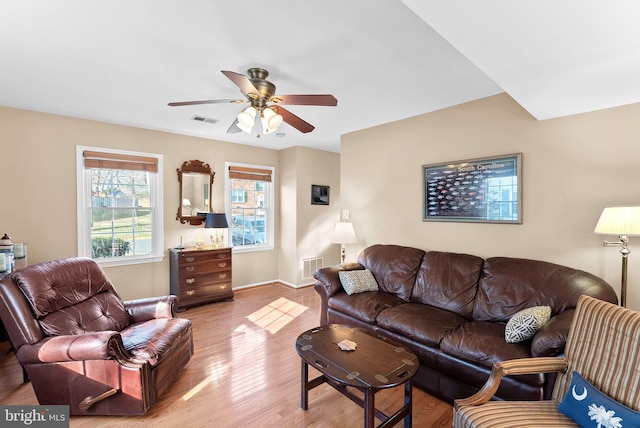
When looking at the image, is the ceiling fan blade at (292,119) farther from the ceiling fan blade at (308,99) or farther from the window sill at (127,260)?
the window sill at (127,260)

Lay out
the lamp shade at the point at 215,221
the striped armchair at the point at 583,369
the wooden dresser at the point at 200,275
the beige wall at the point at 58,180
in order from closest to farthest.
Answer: the striped armchair at the point at 583,369, the beige wall at the point at 58,180, the wooden dresser at the point at 200,275, the lamp shade at the point at 215,221

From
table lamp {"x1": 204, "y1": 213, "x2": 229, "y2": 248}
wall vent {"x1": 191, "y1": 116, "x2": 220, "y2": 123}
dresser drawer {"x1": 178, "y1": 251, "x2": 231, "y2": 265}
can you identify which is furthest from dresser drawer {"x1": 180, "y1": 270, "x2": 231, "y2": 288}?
wall vent {"x1": 191, "y1": 116, "x2": 220, "y2": 123}

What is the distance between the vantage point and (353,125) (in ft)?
13.5

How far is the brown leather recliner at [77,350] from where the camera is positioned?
77.1 inches

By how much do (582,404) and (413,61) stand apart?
2.31 metres

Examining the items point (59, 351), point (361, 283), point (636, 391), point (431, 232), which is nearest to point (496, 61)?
point (636, 391)

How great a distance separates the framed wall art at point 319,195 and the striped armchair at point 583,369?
4.34 metres

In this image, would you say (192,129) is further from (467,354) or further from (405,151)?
(467,354)

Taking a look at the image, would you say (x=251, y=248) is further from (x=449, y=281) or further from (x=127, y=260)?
(x=449, y=281)

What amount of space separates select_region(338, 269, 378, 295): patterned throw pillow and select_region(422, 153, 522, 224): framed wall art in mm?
999

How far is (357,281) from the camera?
332 centimetres

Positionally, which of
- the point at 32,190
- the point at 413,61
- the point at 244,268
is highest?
the point at 413,61

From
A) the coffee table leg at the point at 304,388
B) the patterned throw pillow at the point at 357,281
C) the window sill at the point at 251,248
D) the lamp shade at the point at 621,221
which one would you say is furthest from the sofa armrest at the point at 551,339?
the window sill at the point at 251,248

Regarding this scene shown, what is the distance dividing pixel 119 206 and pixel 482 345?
4.52 m
